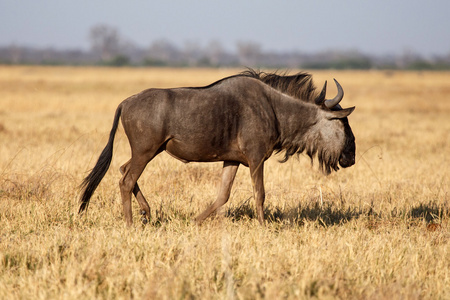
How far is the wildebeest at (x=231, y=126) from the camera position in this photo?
18.9 feet

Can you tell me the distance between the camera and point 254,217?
666 centimetres

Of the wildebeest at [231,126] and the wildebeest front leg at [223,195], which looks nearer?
the wildebeest at [231,126]

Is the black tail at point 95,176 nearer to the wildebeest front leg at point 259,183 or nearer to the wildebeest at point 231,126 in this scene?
the wildebeest at point 231,126

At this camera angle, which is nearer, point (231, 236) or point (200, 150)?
point (231, 236)

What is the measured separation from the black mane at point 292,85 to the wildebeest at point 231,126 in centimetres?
1

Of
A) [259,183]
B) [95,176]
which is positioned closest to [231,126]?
[259,183]

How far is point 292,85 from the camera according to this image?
6.27 metres

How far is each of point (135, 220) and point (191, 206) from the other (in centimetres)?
83

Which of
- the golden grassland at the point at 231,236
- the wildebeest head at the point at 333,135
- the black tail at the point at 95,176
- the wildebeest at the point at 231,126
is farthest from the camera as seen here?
the wildebeest head at the point at 333,135

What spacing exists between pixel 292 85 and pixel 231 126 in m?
0.95

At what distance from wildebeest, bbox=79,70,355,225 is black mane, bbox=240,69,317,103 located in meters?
0.01

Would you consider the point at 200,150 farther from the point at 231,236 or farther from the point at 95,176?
the point at 95,176

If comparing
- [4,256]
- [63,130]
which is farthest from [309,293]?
[63,130]

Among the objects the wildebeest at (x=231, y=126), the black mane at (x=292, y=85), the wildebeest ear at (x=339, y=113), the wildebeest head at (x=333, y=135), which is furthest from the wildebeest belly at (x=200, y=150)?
the wildebeest ear at (x=339, y=113)
